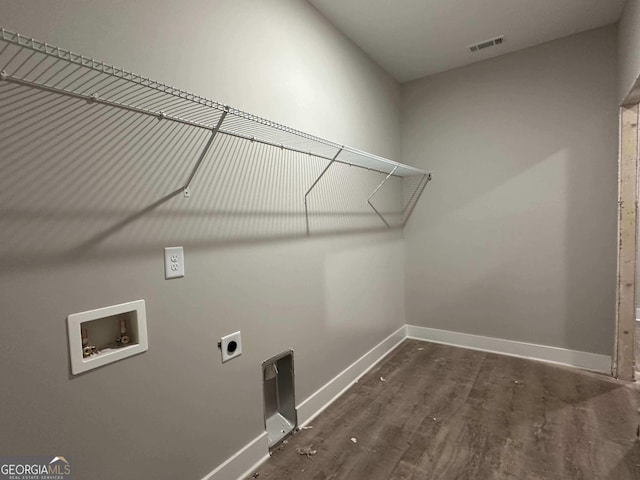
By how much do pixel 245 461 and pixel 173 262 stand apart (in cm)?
107

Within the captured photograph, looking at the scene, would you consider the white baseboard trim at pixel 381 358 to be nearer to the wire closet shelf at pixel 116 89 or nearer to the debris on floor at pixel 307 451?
the debris on floor at pixel 307 451

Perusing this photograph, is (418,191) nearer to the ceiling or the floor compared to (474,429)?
nearer to the ceiling

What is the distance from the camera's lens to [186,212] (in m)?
1.35

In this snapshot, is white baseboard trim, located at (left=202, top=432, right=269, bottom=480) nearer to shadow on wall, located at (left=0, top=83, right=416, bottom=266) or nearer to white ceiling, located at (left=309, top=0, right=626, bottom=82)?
shadow on wall, located at (left=0, top=83, right=416, bottom=266)

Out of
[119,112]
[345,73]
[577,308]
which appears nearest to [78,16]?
[119,112]

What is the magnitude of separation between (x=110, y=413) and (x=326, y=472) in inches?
42.2

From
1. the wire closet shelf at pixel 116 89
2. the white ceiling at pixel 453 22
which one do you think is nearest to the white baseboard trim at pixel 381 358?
the wire closet shelf at pixel 116 89

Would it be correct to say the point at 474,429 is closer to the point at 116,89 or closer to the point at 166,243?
the point at 166,243

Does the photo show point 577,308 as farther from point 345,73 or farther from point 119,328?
point 119,328

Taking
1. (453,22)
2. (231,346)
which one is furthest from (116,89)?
(453,22)

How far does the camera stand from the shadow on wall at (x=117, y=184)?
36.0 inches

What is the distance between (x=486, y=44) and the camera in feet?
8.63

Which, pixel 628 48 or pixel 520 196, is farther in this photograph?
pixel 520 196

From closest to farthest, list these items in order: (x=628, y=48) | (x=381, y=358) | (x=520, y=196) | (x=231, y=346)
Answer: (x=231, y=346) → (x=628, y=48) → (x=520, y=196) → (x=381, y=358)
